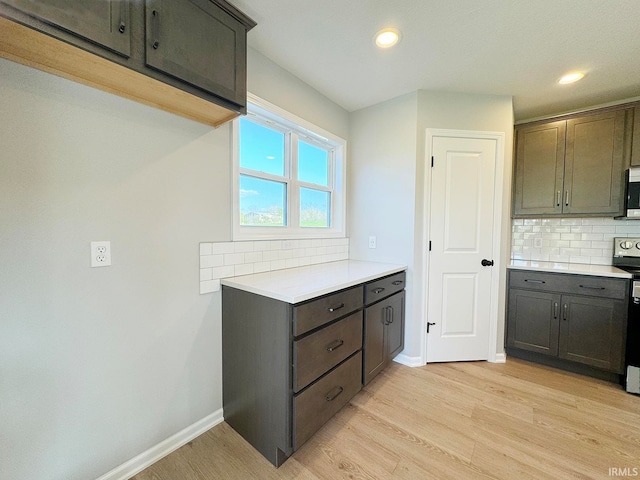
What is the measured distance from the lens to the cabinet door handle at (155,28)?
1042 mm

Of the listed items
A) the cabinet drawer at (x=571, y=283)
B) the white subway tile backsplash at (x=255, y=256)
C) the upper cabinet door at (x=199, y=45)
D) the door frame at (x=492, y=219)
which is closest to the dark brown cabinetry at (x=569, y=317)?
the cabinet drawer at (x=571, y=283)

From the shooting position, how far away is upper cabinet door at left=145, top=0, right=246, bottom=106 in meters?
1.06

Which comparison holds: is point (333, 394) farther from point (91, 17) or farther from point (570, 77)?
point (570, 77)

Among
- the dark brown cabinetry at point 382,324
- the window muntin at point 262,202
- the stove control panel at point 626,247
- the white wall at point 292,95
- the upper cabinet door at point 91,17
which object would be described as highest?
the white wall at point 292,95

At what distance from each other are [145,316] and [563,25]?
282 cm

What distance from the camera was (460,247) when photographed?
2.35m

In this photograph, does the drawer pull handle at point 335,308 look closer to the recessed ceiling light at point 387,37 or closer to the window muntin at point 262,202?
the window muntin at point 262,202

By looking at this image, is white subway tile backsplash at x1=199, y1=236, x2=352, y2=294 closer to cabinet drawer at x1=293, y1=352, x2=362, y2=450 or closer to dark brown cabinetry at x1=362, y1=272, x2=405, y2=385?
dark brown cabinetry at x1=362, y1=272, x2=405, y2=385

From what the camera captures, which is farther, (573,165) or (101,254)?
(573,165)

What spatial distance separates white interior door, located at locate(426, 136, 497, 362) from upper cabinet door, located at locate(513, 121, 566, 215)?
2.08ft

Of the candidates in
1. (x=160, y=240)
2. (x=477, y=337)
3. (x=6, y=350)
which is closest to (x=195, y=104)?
(x=160, y=240)

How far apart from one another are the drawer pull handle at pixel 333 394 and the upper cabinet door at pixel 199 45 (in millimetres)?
1716

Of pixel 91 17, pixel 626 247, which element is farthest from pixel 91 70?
pixel 626 247

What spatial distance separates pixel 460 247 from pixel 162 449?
2579 mm
